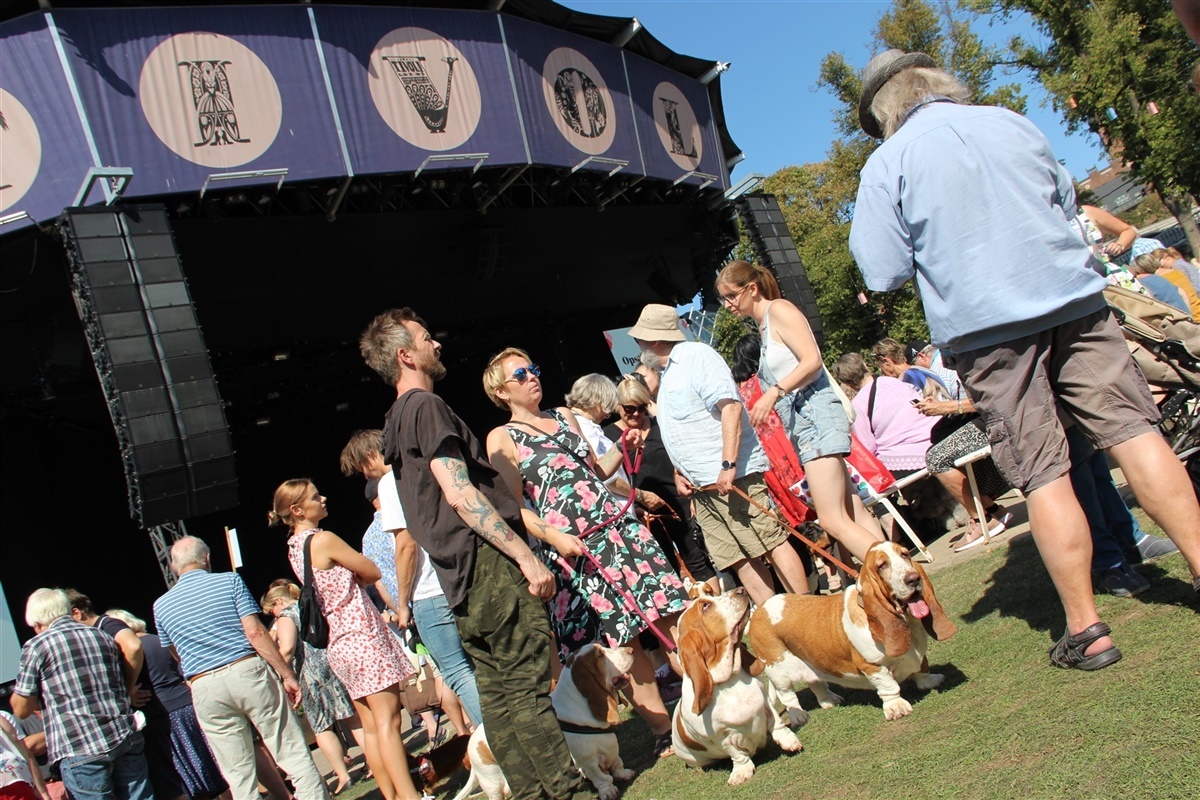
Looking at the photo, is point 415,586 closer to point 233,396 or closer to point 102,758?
point 102,758

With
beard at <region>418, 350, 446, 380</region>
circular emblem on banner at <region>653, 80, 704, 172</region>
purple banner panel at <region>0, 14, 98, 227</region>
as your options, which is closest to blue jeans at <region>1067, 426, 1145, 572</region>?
beard at <region>418, 350, 446, 380</region>

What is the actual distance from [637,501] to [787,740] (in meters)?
2.15

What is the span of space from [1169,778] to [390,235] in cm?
1022

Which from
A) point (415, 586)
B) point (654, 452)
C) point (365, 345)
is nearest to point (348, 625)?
point (415, 586)

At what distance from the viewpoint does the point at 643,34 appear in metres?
12.1

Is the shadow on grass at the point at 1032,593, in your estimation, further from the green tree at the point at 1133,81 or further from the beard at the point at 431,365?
the green tree at the point at 1133,81

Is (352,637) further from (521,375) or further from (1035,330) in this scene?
(1035,330)

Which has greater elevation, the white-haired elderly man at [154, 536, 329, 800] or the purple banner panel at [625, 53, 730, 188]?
the purple banner panel at [625, 53, 730, 188]

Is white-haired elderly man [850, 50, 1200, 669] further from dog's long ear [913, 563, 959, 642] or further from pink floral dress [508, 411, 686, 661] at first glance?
pink floral dress [508, 411, 686, 661]

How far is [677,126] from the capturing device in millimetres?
12867

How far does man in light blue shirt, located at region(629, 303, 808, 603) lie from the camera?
165 inches

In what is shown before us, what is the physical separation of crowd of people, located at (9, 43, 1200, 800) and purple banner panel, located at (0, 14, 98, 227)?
4.06 meters

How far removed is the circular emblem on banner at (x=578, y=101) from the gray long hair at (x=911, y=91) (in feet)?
27.3

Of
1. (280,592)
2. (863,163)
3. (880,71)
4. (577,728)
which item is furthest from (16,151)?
(863,163)
